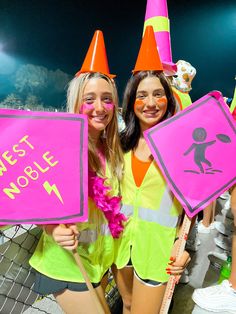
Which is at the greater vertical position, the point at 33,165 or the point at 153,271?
the point at 33,165

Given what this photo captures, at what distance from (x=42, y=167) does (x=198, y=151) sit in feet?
1.66

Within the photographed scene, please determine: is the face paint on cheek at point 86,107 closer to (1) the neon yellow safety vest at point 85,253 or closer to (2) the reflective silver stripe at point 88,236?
(1) the neon yellow safety vest at point 85,253

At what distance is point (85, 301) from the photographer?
0.91 metres

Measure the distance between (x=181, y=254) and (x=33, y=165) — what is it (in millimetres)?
582

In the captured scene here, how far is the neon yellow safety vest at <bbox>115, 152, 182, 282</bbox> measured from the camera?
106 centimetres

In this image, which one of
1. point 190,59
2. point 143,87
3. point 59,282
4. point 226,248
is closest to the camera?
point 59,282

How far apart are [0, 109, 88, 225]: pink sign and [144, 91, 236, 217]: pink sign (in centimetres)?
29

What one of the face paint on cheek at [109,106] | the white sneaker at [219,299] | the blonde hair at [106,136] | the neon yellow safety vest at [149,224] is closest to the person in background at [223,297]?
the white sneaker at [219,299]

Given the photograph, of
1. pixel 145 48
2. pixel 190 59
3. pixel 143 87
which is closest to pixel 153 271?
pixel 143 87

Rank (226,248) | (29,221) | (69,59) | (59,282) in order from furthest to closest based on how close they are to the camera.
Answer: (69,59) < (226,248) < (59,282) < (29,221)

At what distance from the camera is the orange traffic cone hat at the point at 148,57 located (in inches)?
46.3

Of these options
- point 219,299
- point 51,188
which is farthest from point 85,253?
point 219,299

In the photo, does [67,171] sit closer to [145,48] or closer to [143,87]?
[143,87]

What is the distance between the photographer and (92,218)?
3.10ft
